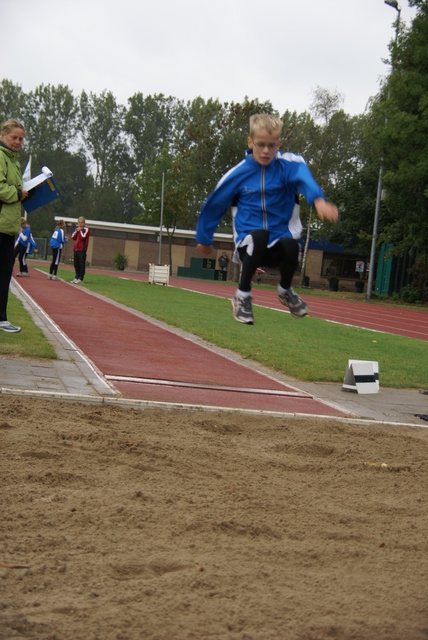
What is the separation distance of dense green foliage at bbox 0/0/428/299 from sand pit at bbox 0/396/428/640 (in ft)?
43.9

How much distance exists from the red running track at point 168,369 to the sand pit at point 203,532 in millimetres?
1511

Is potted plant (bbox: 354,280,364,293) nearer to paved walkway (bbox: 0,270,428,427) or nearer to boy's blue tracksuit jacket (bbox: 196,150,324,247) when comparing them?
paved walkway (bbox: 0,270,428,427)

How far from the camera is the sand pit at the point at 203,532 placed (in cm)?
285

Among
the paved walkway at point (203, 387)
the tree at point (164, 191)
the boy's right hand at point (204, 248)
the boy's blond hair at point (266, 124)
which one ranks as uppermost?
the tree at point (164, 191)

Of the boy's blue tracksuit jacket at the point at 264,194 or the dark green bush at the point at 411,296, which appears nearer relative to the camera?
the boy's blue tracksuit jacket at the point at 264,194

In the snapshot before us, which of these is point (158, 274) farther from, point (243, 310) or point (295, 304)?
point (243, 310)

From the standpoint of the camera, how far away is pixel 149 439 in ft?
18.3

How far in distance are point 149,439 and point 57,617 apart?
9.20 ft

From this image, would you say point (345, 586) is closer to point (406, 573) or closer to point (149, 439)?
point (406, 573)

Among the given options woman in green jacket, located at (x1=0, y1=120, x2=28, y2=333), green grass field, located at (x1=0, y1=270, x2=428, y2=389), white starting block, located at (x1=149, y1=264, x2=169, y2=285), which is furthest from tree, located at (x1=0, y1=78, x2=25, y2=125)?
woman in green jacket, located at (x1=0, y1=120, x2=28, y2=333)

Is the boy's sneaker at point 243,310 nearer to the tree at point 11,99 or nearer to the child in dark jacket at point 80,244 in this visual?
the child in dark jacket at point 80,244

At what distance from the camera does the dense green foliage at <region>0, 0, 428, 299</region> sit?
3441 centimetres

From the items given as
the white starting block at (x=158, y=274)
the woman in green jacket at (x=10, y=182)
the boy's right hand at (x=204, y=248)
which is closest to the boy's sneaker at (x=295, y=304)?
the boy's right hand at (x=204, y=248)

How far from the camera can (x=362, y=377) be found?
8930mm
